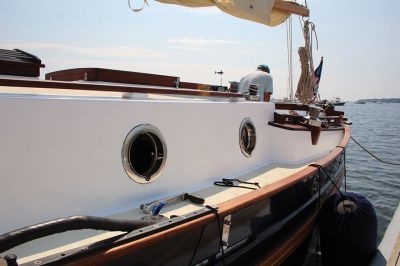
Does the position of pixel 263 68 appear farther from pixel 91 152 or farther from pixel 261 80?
pixel 91 152

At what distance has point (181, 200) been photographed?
2.87 meters

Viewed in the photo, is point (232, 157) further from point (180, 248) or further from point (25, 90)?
point (25, 90)

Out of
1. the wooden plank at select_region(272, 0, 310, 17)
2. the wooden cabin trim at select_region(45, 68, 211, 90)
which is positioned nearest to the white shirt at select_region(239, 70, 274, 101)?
the wooden plank at select_region(272, 0, 310, 17)

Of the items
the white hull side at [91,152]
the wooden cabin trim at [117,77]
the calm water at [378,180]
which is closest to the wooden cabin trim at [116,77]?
the wooden cabin trim at [117,77]

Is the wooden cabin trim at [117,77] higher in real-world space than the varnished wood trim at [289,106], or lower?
higher

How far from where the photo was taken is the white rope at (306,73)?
6324 mm

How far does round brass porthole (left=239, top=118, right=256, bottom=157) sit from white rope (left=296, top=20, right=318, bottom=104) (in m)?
2.92

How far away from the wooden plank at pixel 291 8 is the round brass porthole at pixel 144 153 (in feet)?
11.8

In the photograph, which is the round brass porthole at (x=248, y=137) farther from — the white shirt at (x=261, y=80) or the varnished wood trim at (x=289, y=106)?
the white shirt at (x=261, y=80)

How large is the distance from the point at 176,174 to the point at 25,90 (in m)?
1.30

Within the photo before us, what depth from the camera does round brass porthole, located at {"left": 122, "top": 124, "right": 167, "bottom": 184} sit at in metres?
2.58

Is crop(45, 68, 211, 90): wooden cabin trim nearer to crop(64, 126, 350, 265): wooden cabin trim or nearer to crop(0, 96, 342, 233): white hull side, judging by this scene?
crop(0, 96, 342, 233): white hull side

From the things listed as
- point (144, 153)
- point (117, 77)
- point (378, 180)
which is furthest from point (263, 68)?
point (378, 180)

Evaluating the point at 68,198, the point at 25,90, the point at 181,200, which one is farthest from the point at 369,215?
the point at 25,90
